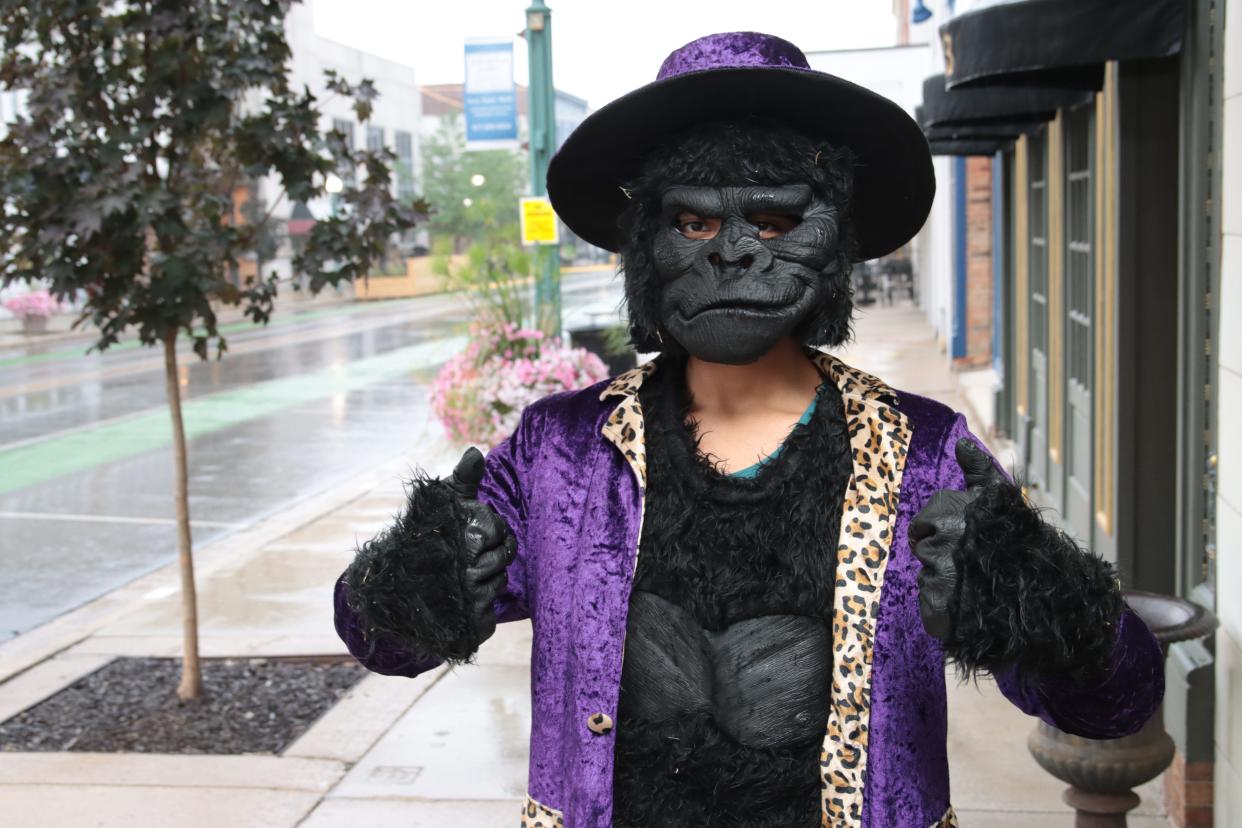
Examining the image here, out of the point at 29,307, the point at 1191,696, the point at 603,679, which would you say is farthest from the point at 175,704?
the point at 29,307

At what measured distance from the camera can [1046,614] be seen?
5.86 ft

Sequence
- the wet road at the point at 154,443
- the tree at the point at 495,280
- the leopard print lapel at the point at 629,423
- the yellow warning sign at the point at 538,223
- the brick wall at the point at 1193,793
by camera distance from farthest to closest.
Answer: the yellow warning sign at the point at 538,223 → the wet road at the point at 154,443 → the tree at the point at 495,280 → the brick wall at the point at 1193,793 → the leopard print lapel at the point at 629,423

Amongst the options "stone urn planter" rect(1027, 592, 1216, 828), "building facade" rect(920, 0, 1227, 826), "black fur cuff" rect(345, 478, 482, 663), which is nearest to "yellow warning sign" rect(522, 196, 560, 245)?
"building facade" rect(920, 0, 1227, 826)

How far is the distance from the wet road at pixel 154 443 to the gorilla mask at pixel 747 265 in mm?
2658

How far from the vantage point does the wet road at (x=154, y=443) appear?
9.28 m

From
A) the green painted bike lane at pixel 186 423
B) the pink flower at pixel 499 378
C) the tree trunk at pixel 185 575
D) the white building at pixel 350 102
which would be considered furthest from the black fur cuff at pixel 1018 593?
the white building at pixel 350 102

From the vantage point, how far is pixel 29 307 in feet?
96.0

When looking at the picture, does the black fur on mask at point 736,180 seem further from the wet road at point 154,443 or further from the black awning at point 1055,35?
the black awning at point 1055,35

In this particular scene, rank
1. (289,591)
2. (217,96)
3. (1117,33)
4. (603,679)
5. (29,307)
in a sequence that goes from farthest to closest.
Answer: (29,307) → (289,591) → (217,96) → (1117,33) → (603,679)

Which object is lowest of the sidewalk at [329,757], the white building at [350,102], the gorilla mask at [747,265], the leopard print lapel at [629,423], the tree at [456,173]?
the sidewalk at [329,757]

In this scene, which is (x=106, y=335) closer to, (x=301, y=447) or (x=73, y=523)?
(x=73, y=523)

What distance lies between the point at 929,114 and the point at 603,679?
23.6 feet

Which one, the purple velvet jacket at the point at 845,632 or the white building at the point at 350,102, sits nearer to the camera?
the purple velvet jacket at the point at 845,632

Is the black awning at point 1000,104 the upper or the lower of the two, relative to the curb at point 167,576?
upper
